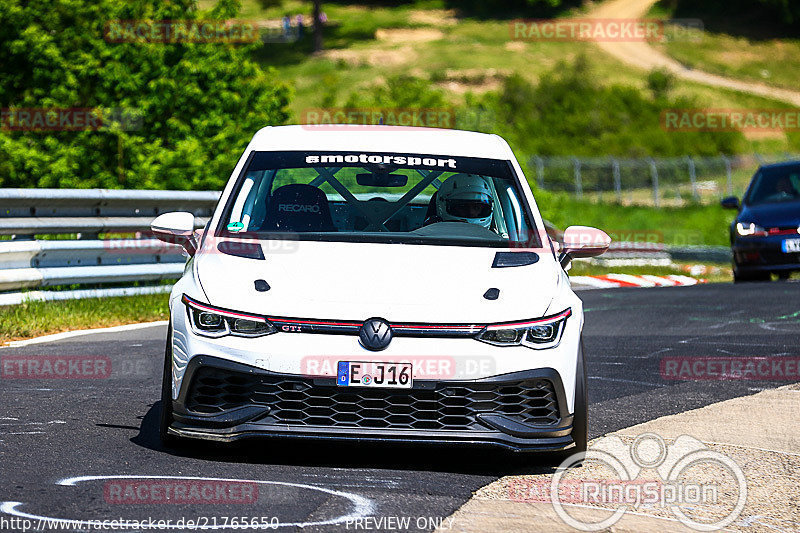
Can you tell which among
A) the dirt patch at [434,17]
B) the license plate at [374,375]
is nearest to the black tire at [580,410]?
the license plate at [374,375]

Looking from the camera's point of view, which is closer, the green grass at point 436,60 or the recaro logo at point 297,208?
the recaro logo at point 297,208

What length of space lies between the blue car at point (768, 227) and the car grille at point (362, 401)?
1194 centimetres

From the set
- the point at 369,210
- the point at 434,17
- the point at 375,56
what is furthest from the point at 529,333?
the point at 434,17

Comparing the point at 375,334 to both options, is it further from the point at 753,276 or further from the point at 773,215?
the point at 753,276

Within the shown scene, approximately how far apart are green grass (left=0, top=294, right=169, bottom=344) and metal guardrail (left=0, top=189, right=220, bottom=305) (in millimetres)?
107

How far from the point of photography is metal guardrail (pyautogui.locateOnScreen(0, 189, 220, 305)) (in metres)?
11.4

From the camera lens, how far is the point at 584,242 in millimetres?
6797

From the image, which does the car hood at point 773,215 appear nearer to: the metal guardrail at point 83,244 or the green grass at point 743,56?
the metal guardrail at point 83,244

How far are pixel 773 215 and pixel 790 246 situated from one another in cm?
52

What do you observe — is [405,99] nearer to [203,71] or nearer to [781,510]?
[203,71]

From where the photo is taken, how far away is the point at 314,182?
759 centimetres

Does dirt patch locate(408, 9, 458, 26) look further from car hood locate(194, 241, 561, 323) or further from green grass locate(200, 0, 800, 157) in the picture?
car hood locate(194, 241, 561, 323)

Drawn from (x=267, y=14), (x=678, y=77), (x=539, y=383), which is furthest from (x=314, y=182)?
(x=267, y=14)

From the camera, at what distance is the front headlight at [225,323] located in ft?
18.7
